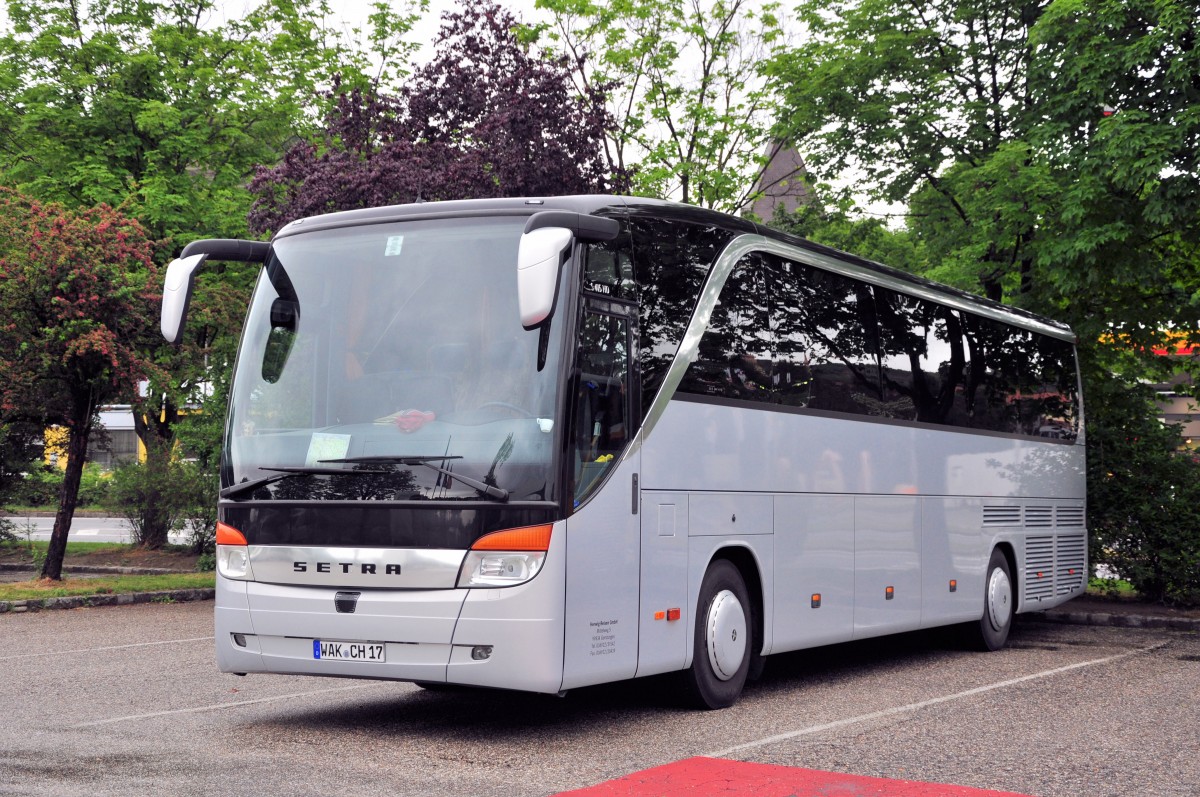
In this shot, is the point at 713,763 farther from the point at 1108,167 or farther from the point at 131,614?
the point at 131,614

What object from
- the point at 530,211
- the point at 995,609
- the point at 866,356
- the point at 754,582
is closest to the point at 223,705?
the point at 754,582

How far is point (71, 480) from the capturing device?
69.9 feet

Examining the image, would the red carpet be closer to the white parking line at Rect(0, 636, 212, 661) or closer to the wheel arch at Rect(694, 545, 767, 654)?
the wheel arch at Rect(694, 545, 767, 654)

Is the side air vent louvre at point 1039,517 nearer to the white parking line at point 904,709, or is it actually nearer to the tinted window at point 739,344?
the white parking line at point 904,709

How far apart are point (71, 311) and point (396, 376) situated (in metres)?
12.2

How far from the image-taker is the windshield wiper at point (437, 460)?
840cm

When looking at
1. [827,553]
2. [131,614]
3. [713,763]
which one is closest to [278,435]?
[713,763]

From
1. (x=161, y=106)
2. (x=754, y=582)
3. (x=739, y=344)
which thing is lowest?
(x=754, y=582)

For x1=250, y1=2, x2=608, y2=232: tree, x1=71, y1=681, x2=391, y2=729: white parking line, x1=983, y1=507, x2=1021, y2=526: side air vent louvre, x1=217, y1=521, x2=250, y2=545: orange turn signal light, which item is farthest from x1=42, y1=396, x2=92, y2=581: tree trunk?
x1=983, y1=507, x2=1021, y2=526: side air vent louvre

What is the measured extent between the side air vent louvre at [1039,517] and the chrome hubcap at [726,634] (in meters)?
6.95

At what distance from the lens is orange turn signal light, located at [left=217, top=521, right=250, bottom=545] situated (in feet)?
29.9

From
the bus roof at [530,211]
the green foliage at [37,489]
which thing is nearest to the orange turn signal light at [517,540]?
the bus roof at [530,211]

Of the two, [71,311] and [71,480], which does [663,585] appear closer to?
[71,311]

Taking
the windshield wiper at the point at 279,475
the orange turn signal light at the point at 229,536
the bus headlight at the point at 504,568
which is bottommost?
the bus headlight at the point at 504,568
